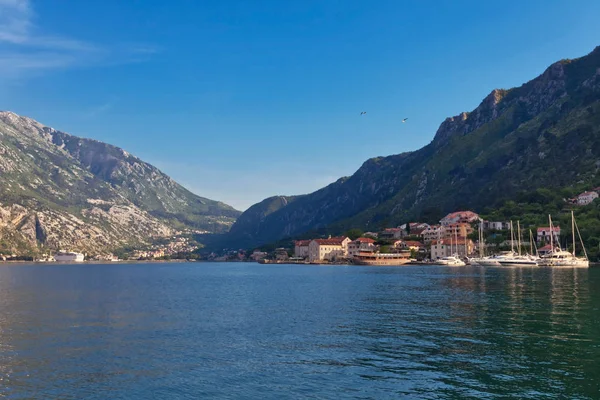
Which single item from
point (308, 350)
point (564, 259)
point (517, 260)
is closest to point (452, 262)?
point (517, 260)

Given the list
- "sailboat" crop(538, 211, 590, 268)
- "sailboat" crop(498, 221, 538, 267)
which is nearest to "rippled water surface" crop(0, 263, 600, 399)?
"sailboat" crop(538, 211, 590, 268)

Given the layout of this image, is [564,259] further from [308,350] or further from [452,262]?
[308,350]

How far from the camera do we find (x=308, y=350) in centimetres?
3709

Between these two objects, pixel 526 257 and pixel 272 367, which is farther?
pixel 526 257

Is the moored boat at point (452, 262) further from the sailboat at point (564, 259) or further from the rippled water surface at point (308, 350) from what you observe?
the rippled water surface at point (308, 350)

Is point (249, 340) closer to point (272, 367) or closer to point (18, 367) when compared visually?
point (272, 367)

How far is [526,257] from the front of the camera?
553ft

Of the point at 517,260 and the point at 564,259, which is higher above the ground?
the point at 564,259

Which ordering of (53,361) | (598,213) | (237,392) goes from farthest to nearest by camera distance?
(598,213), (53,361), (237,392)

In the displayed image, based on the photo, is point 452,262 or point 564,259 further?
point 452,262

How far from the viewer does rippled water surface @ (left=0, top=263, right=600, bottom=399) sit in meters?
27.5

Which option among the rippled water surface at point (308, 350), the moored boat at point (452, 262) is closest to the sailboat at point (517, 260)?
the moored boat at point (452, 262)

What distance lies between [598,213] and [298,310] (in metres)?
164

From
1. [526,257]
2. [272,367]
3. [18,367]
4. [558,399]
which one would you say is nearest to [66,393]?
[18,367]
